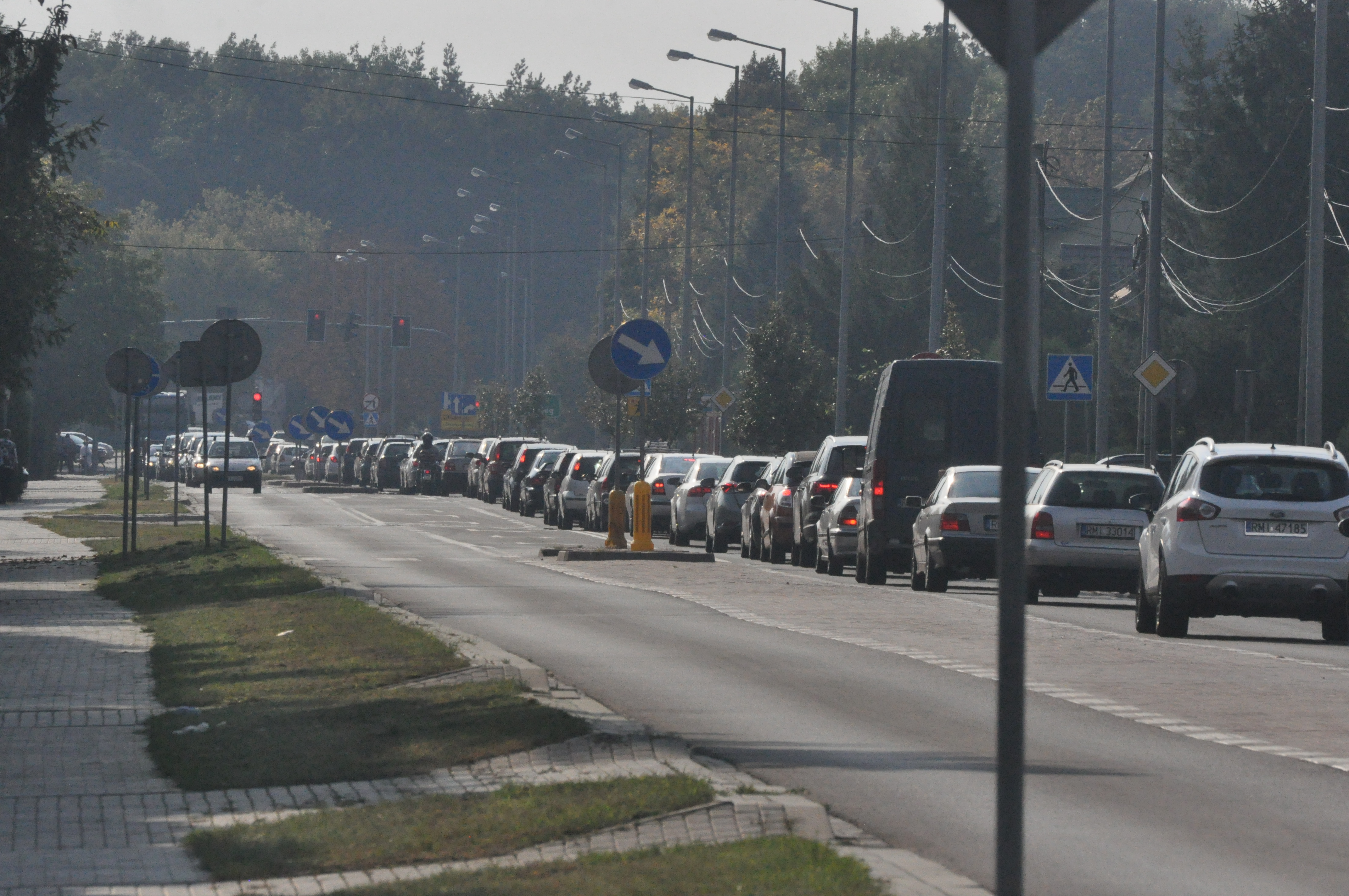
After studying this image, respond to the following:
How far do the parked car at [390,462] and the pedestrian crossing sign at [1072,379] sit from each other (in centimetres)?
3899

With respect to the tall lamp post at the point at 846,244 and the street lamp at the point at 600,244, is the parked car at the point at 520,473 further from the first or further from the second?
the street lamp at the point at 600,244

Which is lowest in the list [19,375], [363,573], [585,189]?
[363,573]

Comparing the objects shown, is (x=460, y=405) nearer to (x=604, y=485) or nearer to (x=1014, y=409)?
(x=604, y=485)

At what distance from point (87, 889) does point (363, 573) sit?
19.8m

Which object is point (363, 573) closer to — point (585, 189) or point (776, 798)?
point (776, 798)

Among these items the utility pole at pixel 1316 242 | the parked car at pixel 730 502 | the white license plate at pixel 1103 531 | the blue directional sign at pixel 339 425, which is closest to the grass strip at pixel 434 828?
the white license plate at pixel 1103 531

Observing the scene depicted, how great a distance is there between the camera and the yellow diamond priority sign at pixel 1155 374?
3641 centimetres

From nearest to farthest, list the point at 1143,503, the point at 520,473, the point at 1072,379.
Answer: the point at 1143,503, the point at 1072,379, the point at 520,473

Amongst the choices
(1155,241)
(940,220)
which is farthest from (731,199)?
(1155,241)

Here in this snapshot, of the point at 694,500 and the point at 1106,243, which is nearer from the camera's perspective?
the point at 694,500

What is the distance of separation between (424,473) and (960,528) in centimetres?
4582

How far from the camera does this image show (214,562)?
26.3 m

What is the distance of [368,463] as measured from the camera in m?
77.9

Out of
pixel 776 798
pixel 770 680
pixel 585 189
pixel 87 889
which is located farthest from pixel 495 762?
pixel 585 189
